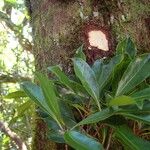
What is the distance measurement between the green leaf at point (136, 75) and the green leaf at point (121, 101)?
0.31ft

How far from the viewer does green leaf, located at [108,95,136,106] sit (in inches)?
35.9

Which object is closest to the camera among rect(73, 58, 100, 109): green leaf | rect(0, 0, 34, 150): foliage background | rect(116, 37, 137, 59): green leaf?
rect(73, 58, 100, 109): green leaf

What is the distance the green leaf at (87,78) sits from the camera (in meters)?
1.05

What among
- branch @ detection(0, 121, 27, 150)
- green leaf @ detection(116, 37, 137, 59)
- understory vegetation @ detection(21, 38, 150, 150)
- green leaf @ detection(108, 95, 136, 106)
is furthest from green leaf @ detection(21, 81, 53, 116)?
branch @ detection(0, 121, 27, 150)

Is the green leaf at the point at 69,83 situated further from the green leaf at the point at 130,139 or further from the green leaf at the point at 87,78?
the green leaf at the point at 130,139

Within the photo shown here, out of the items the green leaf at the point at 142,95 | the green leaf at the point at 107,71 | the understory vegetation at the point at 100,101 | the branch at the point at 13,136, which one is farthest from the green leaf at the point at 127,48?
the branch at the point at 13,136

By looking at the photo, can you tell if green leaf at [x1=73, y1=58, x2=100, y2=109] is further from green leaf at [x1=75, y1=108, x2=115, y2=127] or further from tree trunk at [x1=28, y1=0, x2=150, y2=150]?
tree trunk at [x1=28, y1=0, x2=150, y2=150]

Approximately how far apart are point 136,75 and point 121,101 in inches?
6.2

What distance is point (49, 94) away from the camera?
3.30ft

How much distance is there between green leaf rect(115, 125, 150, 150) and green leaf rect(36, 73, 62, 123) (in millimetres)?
184

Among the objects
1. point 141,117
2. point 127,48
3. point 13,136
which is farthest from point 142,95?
point 13,136

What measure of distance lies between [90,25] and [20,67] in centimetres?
339

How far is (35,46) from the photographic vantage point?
1528mm

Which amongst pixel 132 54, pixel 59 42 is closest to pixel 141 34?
pixel 132 54
